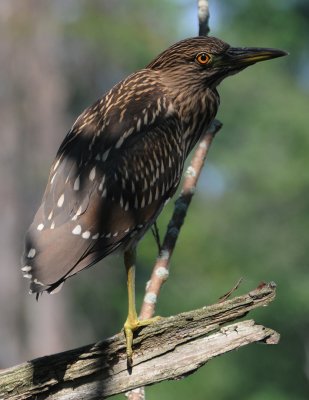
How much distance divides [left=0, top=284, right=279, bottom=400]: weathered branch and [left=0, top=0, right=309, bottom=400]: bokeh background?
31.7 ft

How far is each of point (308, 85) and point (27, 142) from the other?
599 centimetres

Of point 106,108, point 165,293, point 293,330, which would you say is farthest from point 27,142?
point 106,108

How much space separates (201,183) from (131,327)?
55.7ft

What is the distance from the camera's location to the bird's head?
5527 millimetres

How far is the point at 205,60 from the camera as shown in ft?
18.5

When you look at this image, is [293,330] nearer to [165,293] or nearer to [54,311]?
[165,293]

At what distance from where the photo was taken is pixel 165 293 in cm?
1555

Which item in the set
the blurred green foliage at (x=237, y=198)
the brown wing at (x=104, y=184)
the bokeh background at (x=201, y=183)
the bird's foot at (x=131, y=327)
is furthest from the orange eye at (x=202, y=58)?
the bokeh background at (x=201, y=183)

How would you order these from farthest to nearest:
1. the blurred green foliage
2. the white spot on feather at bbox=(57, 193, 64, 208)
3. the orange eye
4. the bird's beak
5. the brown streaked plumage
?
the blurred green foliage < the orange eye < the bird's beak < the white spot on feather at bbox=(57, 193, 64, 208) < the brown streaked plumage

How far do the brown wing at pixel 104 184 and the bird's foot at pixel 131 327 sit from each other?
0.35 meters

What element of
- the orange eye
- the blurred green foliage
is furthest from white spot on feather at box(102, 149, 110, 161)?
the blurred green foliage

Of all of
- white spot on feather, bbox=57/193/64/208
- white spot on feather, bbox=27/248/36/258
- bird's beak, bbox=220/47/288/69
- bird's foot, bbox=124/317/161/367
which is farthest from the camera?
bird's beak, bbox=220/47/288/69

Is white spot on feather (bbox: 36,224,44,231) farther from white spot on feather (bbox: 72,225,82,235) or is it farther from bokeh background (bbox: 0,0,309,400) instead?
bokeh background (bbox: 0,0,309,400)

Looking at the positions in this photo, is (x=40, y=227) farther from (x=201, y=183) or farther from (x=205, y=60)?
(x=201, y=183)
